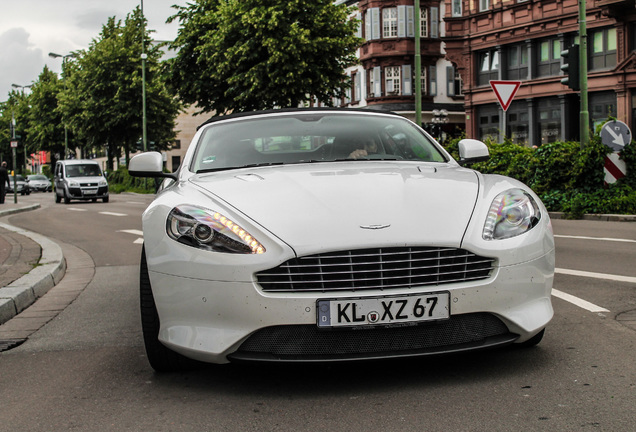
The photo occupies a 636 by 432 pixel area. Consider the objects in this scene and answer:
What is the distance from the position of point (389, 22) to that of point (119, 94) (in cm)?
1646

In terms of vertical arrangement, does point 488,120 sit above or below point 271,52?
below

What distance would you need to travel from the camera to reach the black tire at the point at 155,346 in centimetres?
415

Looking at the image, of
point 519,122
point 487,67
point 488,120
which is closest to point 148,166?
point 519,122

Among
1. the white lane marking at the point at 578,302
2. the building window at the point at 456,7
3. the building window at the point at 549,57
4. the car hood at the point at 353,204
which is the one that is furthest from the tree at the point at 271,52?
the car hood at the point at 353,204

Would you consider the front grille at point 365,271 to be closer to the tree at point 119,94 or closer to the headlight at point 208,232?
the headlight at point 208,232

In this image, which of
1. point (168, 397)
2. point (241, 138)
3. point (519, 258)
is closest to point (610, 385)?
point (519, 258)

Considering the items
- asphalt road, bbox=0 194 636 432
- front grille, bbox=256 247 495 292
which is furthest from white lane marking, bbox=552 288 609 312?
front grille, bbox=256 247 495 292

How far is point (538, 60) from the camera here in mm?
36812

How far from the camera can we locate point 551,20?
35.5 metres

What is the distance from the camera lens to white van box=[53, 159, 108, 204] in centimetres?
3450

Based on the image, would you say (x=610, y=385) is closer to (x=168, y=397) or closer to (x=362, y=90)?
(x=168, y=397)

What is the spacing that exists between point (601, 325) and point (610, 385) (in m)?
1.49

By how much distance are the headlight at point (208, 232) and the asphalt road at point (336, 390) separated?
0.67 m

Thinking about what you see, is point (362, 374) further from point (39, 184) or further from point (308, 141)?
point (39, 184)
